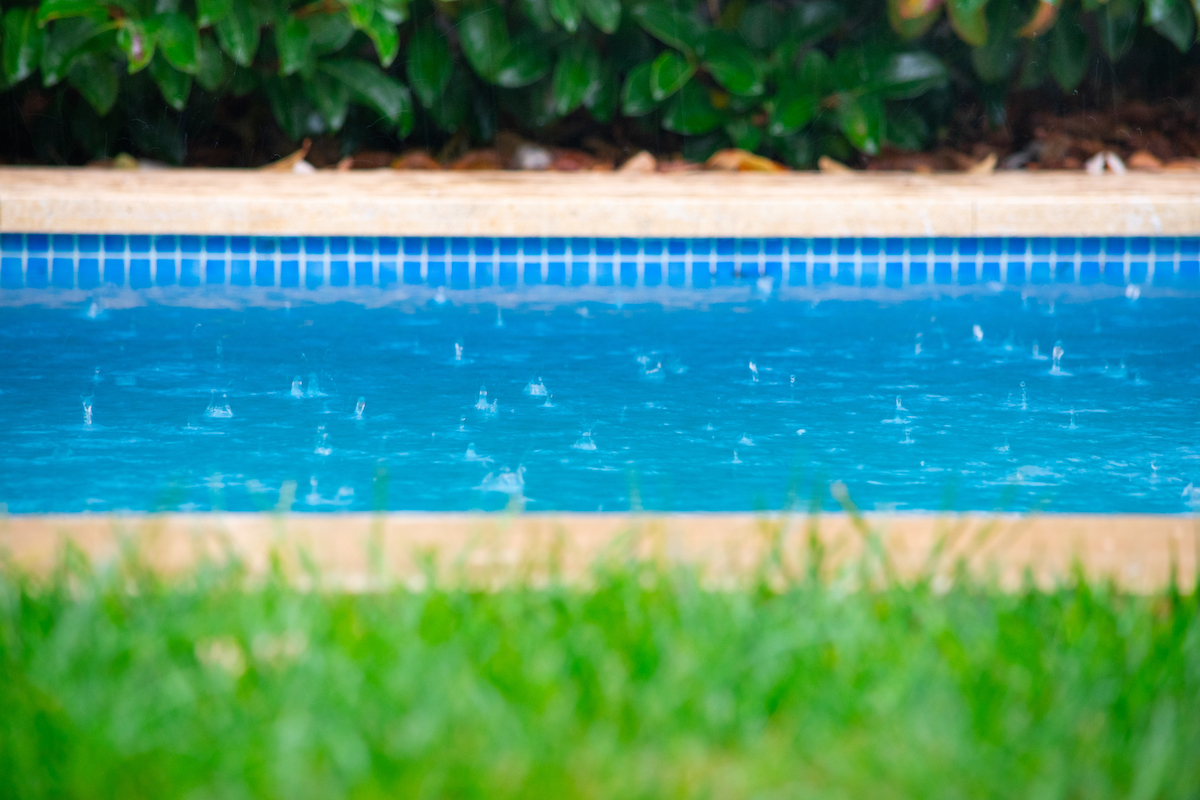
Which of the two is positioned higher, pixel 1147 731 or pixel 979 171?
pixel 1147 731

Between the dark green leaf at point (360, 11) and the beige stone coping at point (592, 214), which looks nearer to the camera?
the beige stone coping at point (592, 214)

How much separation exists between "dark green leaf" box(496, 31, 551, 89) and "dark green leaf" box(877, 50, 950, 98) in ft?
A: 5.25

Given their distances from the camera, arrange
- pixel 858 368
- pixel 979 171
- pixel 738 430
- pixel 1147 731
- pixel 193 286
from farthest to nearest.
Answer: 1. pixel 979 171
2. pixel 193 286
3. pixel 858 368
4. pixel 738 430
5. pixel 1147 731

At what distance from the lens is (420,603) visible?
136cm

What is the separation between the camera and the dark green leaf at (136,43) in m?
4.99

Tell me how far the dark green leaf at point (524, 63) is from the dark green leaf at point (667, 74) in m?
0.56

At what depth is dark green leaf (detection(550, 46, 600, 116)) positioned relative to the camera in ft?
19.1

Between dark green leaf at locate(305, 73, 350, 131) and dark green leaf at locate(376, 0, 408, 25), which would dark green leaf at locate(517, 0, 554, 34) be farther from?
dark green leaf at locate(305, 73, 350, 131)

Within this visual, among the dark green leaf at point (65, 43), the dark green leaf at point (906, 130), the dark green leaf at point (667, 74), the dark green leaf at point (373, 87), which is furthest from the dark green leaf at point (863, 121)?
the dark green leaf at point (65, 43)

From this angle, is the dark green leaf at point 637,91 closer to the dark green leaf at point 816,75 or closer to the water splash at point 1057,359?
the dark green leaf at point 816,75

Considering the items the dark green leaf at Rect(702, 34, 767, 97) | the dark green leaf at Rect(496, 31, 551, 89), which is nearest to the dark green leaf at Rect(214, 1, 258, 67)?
the dark green leaf at Rect(496, 31, 551, 89)

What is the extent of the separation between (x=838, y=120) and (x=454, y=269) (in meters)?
2.26

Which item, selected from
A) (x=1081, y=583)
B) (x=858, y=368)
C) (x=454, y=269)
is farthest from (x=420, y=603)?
(x=454, y=269)

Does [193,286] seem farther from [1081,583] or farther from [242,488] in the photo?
[1081,583]
